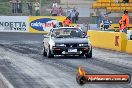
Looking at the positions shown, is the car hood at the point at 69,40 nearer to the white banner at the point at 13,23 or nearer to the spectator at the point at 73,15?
the white banner at the point at 13,23

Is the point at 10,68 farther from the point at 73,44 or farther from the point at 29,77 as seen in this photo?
the point at 73,44

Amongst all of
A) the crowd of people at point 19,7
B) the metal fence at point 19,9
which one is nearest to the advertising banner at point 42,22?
the crowd of people at point 19,7

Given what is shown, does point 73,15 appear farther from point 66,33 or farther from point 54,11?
point 66,33

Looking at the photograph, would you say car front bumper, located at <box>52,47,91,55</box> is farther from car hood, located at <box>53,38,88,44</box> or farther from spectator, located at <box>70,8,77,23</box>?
spectator, located at <box>70,8,77,23</box>

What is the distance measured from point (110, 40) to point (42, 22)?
20.3 meters

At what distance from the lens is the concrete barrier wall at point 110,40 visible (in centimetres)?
2720

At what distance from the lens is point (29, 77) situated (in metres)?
14.1

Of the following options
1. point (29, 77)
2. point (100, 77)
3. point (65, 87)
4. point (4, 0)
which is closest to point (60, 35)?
point (29, 77)

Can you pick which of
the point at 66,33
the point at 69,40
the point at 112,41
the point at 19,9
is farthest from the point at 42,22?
the point at 69,40

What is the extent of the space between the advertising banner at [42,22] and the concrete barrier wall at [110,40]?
15.0 metres

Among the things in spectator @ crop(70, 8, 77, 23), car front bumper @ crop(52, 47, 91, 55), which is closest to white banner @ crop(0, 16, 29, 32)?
spectator @ crop(70, 8, 77, 23)

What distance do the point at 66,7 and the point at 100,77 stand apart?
47.2m

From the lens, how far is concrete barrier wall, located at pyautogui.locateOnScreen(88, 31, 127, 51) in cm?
2720

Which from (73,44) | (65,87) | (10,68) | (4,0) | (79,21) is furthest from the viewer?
(4,0)
